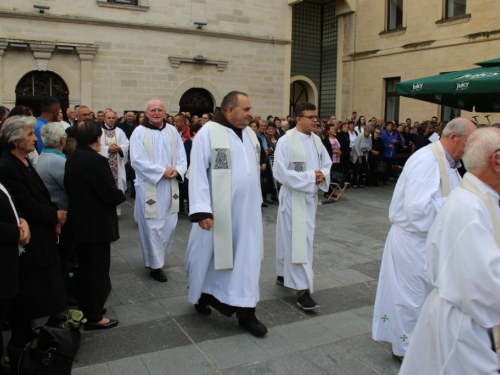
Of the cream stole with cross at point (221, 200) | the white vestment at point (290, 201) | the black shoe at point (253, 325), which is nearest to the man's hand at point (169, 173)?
the white vestment at point (290, 201)

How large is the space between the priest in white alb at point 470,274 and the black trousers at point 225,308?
1927 millimetres

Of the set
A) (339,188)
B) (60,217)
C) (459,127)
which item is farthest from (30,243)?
(339,188)

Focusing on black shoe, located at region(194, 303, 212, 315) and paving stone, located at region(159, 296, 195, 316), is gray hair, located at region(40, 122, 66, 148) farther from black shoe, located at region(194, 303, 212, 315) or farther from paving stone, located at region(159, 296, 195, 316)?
black shoe, located at region(194, 303, 212, 315)

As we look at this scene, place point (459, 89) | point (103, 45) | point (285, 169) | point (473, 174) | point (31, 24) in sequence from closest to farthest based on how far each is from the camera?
1. point (473, 174)
2. point (285, 169)
3. point (459, 89)
4. point (31, 24)
5. point (103, 45)

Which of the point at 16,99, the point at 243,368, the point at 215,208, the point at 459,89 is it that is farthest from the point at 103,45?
the point at 243,368

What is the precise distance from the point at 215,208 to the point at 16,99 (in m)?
12.8

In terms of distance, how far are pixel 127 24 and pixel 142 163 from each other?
37.5ft

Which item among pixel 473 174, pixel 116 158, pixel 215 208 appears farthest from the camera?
pixel 116 158

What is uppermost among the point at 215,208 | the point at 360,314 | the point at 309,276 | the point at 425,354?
the point at 215,208

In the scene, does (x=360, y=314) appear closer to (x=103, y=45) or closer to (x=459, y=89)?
(x=459, y=89)

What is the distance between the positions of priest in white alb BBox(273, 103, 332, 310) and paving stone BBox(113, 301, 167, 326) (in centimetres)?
122

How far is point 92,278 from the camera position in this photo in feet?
13.6

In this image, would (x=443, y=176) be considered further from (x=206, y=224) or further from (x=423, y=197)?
(x=206, y=224)

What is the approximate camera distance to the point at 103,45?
1556 centimetres
